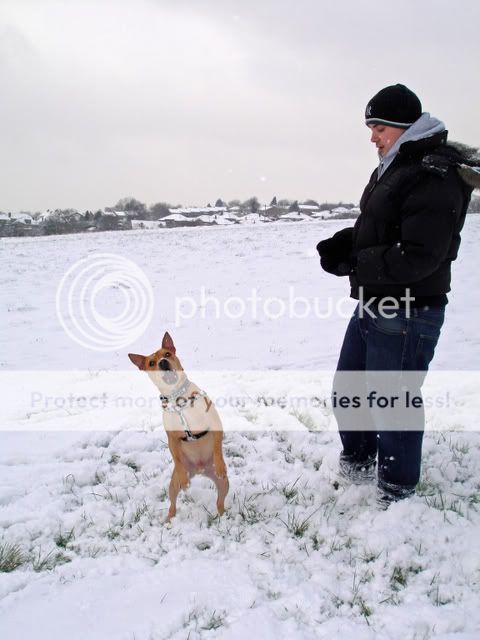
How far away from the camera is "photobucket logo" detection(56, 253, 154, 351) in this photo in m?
8.88

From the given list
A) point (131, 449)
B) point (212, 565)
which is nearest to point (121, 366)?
point (131, 449)

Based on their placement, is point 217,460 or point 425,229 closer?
point 425,229

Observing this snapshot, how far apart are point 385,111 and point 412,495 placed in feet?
7.98

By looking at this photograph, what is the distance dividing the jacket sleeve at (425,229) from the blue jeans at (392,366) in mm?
315

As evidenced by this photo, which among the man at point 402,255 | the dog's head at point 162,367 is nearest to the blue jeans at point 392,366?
the man at point 402,255

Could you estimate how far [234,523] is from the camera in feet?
9.42

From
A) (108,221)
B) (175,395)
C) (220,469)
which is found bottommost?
(220,469)

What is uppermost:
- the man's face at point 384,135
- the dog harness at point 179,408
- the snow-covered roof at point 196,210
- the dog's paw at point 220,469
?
the snow-covered roof at point 196,210

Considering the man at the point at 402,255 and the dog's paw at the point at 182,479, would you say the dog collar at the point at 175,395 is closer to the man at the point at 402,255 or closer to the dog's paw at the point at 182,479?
the dog's paw at the point at 182,479

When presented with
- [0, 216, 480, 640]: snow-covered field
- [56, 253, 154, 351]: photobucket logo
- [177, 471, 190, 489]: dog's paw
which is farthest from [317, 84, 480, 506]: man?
[56, 253, 154, 351]: photobucket logo

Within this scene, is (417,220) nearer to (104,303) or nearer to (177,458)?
(177,458)

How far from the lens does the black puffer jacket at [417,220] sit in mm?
2258

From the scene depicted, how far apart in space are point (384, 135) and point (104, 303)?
1031cm

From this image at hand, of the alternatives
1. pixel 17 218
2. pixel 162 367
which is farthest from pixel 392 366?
pixel 17 218
